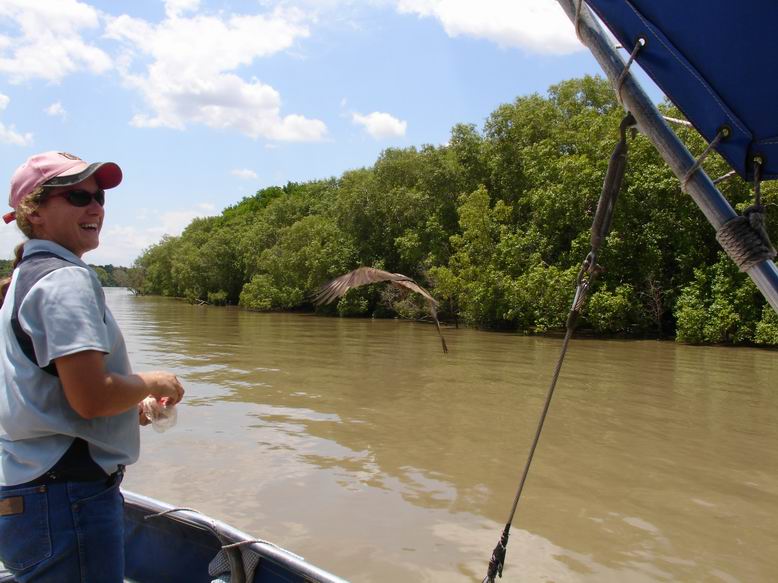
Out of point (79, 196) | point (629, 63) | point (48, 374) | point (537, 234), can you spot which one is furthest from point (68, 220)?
point (537, 234)

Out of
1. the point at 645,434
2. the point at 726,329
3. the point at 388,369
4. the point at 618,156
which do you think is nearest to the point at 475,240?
the point at 726,329

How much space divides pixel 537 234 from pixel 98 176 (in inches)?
939

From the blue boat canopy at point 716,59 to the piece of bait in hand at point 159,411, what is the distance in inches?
65.6

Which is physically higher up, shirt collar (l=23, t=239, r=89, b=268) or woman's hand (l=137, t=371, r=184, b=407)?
shirt collar (l=23, t=239, r=89, b=268)

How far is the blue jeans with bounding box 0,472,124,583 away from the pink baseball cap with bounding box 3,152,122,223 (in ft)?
2.35

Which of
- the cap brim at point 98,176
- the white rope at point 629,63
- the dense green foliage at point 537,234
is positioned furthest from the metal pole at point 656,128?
the dense green foliage at point 537,234

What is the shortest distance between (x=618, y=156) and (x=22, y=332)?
1.70 metres

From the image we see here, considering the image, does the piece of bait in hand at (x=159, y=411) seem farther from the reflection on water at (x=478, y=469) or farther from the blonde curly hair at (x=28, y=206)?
the reflection on water at (x=478, y=469)

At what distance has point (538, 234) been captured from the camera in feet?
80.8

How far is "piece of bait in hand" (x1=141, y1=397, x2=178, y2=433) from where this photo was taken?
1.95 meters

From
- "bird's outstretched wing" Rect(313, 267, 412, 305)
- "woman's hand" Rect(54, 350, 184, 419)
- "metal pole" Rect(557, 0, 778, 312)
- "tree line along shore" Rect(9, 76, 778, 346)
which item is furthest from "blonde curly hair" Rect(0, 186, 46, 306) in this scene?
"tree line along shore" Rect(9, 76, 778, 346)

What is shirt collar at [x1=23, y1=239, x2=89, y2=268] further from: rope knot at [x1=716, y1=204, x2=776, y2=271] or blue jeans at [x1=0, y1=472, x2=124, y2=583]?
rope knot at [x1=716, y1=204, x2=776, y2=271]

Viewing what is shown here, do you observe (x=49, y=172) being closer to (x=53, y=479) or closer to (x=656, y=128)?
(x=53, y=479)

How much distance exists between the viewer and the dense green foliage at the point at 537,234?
20984 millimetres
